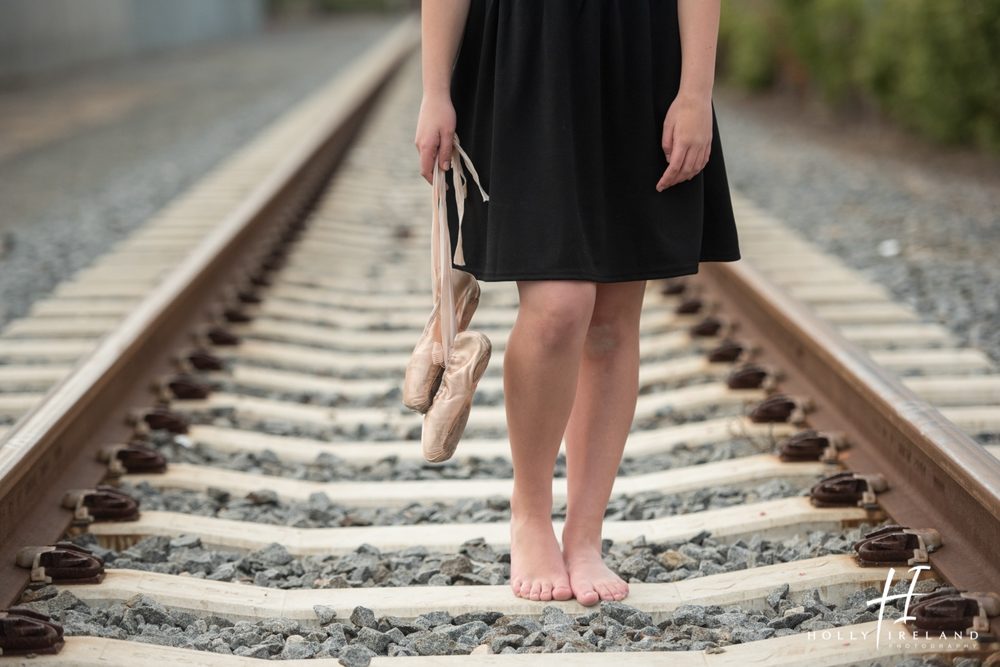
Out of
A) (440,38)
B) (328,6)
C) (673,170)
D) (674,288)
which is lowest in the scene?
(674,288)

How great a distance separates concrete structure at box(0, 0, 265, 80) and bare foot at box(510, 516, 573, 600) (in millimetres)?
16302

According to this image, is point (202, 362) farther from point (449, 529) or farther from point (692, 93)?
point (692, 93)

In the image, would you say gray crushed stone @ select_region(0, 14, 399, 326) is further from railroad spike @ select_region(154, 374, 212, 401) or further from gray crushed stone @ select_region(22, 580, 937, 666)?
gray crushed stone @ select_region(22, 580, 937, 666)

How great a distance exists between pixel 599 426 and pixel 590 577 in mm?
295

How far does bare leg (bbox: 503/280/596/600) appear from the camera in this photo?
2365mm

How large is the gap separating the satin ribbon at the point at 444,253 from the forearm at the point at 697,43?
42 centimetres

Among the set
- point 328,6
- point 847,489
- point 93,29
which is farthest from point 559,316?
point 328,6

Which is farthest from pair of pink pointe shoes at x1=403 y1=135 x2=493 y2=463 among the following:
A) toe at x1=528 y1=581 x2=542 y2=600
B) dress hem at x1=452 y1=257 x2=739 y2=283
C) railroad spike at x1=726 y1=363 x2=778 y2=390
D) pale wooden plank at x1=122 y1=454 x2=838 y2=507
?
railroad spike at x1=726 y1=363 x2=778 y2=390

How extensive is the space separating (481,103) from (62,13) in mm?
19945

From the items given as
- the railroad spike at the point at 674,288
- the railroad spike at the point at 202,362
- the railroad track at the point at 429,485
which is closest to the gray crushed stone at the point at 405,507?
the railroad track at the point at 429,485

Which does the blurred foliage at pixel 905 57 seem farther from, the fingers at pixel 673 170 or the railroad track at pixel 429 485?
the fingers at pixel 673 170

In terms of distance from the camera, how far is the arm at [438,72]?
7.70ft

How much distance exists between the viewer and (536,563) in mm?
2592

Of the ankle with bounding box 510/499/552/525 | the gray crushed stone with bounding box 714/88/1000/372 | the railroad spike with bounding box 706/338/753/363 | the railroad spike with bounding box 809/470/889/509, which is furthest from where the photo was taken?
the gray crushed stone with bounding box 714/88/1000/372
